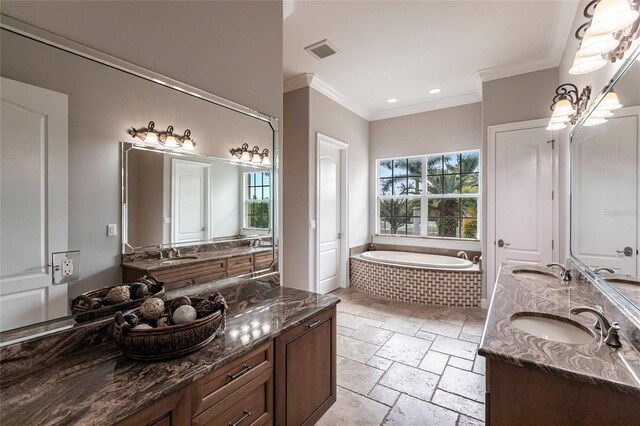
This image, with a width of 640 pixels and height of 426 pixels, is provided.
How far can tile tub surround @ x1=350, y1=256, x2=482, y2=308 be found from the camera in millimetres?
3816

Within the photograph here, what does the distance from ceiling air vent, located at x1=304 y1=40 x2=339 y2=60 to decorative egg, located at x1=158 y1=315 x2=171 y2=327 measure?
2.96 metres

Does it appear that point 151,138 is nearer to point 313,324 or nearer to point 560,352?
point 313,324

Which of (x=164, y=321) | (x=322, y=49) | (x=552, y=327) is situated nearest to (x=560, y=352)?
(x=552, y=327)

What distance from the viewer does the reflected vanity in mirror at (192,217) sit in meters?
1.47

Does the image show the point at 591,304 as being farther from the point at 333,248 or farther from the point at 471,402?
the point at 333,248

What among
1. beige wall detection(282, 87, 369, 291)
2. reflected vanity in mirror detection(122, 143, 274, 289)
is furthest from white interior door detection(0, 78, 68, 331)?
beige wall detection(282, 87, 369, 291)

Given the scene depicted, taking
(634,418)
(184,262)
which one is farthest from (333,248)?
(634,418)

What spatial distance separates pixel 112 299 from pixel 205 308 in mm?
407

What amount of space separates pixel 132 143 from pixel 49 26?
51 centimetres

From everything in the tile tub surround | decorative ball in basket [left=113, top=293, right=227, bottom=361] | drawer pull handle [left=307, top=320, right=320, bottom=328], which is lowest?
the tile tub surround

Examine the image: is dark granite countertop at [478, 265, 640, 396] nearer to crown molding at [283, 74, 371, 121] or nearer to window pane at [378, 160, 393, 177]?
crown molding at [283, 74, 371, 121]

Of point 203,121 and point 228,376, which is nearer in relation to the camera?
point 228,376

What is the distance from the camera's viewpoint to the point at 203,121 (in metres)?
1.76

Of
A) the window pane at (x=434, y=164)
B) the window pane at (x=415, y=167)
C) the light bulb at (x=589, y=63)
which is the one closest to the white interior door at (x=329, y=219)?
the window pane at (x=415, y=167)
